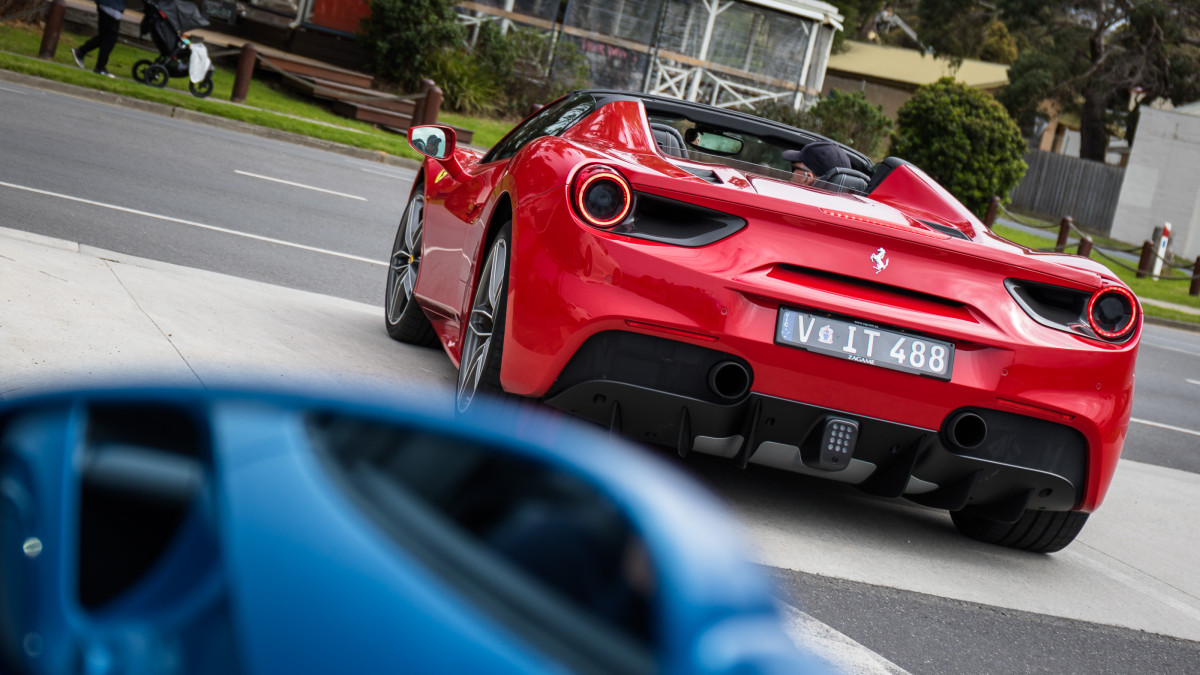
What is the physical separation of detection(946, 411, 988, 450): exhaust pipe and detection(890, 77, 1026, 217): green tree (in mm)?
20728

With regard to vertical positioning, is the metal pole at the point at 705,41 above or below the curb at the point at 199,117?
above

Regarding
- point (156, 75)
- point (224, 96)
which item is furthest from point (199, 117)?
point (224, 96)

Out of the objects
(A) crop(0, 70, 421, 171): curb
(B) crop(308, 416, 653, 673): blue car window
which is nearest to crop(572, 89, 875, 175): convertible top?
(B) crop(308, 416, 653, 673): blue car window

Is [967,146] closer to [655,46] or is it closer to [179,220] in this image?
[655,46]

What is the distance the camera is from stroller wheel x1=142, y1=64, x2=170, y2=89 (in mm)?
18188

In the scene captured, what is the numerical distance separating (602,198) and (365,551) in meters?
2.72

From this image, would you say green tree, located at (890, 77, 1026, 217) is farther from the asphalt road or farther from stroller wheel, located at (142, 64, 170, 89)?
stroller wheel, located at (142, 64, 170, 89)

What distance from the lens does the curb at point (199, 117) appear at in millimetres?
16094

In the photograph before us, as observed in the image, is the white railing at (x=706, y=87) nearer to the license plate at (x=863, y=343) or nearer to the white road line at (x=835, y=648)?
the license plate at (x=863, y=343)

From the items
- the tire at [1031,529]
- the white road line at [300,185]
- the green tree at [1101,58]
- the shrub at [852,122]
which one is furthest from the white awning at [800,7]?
the tire at [1031,529]

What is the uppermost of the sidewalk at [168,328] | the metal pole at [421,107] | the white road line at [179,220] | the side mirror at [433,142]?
the metal pole at [421,107]

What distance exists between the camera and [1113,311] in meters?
3.99

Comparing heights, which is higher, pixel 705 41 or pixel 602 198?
pixel 705 41

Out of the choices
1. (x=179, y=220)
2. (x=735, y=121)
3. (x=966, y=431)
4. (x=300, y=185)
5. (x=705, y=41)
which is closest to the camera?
(x=966, y=431)
